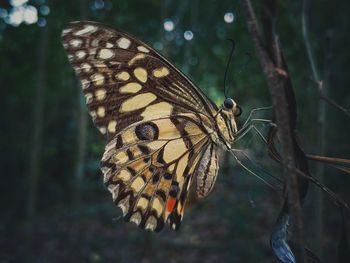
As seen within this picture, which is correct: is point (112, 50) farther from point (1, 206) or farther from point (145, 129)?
point (1, 206)

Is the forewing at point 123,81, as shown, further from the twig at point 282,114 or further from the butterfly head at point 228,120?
the twig at point 282,114

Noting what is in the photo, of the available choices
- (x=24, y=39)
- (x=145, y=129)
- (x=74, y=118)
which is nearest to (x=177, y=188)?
(x=145, y=129)

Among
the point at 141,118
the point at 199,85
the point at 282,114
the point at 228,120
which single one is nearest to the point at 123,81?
the point at 141,118

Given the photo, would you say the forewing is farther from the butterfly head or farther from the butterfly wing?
the butterfly head

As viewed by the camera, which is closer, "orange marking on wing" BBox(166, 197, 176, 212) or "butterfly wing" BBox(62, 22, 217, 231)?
"butterfly wing" BBox(62, 22, 217, 231)

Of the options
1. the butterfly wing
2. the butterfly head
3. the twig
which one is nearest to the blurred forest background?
the butterfly wing

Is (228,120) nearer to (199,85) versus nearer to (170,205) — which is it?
(170,205)

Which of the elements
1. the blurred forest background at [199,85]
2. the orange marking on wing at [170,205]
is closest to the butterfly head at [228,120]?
the orange marking on wing at [170,205]
